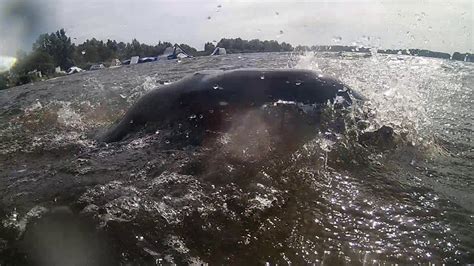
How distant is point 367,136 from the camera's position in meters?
5.03

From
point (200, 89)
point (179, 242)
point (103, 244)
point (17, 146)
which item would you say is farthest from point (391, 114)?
point (17, 146)

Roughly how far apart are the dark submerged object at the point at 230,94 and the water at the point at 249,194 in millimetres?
163

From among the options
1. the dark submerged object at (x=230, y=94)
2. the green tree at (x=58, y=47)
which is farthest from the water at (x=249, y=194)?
the green tree at (x=58, y=47)

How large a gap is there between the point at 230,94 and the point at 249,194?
1.70 m

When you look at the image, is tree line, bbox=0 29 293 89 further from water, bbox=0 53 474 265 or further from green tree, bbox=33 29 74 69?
water, bbox=0 53 474 265

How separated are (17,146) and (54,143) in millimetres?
504

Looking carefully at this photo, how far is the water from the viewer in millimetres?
2717

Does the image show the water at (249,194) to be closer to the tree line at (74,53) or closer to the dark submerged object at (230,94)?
the dark submerged object at (230,94)

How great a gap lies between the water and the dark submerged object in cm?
16

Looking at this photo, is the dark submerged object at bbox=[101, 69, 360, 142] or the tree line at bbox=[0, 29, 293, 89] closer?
the dark submerged object at bbox=[101, 69, 360, 142]

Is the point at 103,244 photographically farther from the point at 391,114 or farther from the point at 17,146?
the point at 391,114

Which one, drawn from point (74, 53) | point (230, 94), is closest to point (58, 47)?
point (74, 53)

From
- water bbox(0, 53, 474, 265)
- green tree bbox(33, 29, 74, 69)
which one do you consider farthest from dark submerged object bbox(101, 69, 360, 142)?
green tree bbox(33, 29, 74, 69)

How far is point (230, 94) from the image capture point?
4910 millimetres
